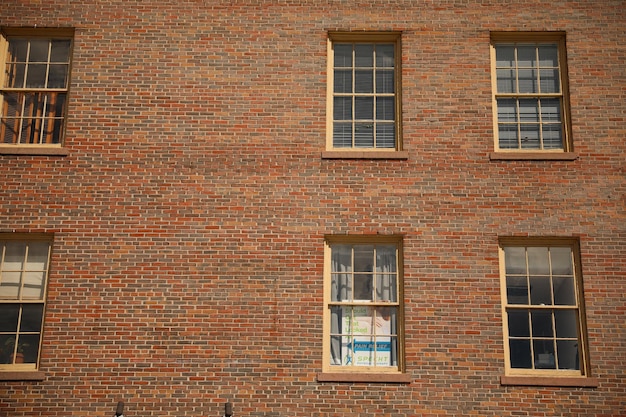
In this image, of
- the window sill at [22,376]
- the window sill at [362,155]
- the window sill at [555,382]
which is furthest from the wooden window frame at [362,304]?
the window sill at [22,376]

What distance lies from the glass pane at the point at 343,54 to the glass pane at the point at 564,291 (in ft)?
17.2

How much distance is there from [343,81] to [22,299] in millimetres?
6659

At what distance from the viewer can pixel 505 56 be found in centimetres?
1263

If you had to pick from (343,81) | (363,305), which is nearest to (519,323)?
(363,305)

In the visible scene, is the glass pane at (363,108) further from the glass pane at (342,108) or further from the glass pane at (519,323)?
the glass pane at (519,323)

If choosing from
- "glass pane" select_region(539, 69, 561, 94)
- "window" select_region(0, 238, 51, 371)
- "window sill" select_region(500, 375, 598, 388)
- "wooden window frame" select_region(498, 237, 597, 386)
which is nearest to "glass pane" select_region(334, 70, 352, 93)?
"glass pane" select_region(539, 69, 561, 94)

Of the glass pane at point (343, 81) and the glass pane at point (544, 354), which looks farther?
the glass pane at point (343, 81)

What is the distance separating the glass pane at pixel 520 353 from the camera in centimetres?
1123

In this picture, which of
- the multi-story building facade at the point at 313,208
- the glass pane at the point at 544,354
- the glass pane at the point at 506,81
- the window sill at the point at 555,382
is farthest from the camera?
the glass pane at the point at 506,81

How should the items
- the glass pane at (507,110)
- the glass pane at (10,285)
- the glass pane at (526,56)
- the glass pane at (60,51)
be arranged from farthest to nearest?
the glass pane at (60,51)
the glass pane at (526,56)
the glass pane at (507,110)
the glass pane at (10,285)

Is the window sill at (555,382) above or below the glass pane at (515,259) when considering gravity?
below

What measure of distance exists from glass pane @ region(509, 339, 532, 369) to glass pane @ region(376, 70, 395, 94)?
4819 mm

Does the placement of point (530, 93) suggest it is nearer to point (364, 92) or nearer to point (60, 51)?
point (364, 92)

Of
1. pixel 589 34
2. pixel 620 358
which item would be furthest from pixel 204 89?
pixel 620 358
